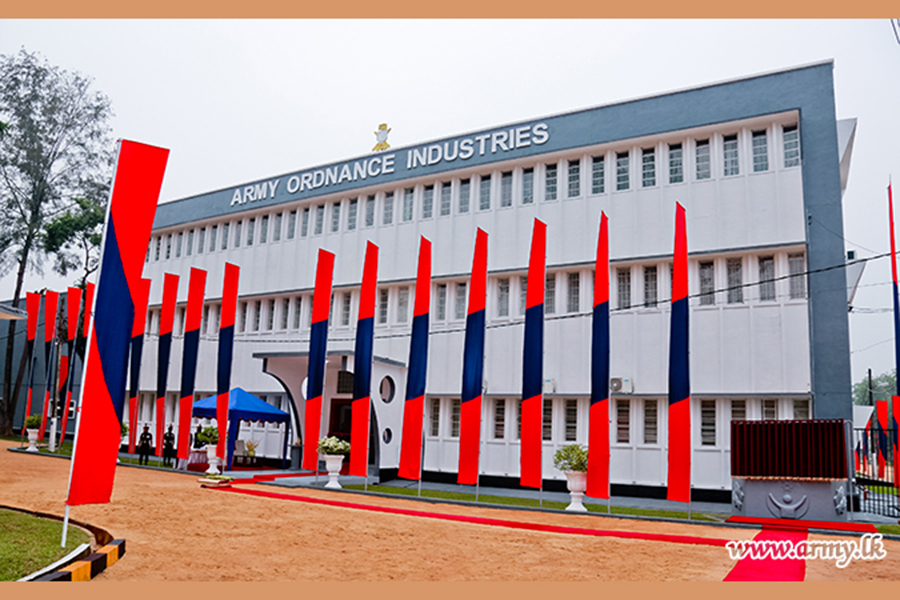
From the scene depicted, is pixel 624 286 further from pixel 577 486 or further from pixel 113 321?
pixel 113 321

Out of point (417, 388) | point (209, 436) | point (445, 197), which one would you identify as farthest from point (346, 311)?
point (417, 388)

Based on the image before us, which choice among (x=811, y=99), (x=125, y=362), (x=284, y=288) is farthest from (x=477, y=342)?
(x=284, y=288)

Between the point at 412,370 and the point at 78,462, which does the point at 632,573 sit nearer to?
the point at 78,462

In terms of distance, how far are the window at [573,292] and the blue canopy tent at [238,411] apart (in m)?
11.2

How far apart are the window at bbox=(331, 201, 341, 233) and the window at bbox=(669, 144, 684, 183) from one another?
42.1ft

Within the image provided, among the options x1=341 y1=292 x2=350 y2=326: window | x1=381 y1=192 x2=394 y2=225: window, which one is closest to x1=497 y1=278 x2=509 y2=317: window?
x1=381 y1=192 x2=394 y2=225: window

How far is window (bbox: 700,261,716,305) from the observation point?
19.2m

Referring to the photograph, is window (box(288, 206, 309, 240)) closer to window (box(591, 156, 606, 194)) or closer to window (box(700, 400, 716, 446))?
window (box(591, 156, 606, 194))

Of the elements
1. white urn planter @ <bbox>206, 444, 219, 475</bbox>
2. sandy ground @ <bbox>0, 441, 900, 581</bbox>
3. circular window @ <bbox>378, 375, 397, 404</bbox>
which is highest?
circular window @ <bbox>378, 375, 397, 404</bbox>

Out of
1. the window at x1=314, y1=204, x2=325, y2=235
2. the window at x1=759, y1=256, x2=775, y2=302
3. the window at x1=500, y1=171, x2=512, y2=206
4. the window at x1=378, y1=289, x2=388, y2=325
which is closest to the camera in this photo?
the window at x1=759, y1=256, x2=775, y2=302

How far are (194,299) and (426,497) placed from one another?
→ 990cm

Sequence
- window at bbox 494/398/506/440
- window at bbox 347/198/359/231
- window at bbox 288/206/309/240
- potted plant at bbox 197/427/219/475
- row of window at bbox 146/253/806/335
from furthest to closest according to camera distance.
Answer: window at bbox 288/206/309/240, window at bbox 347/198/359/231, window at bbox 494/398/506/440, potted plant at bbox 197/427/219/475, row of window at bbox 146/253/806/335

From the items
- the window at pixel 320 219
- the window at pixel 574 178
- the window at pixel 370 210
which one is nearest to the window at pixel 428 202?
the window at pixel 370 210

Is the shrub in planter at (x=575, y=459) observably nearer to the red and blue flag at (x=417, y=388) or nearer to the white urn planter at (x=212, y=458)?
the red and blue flag at (x=417, y=388)
